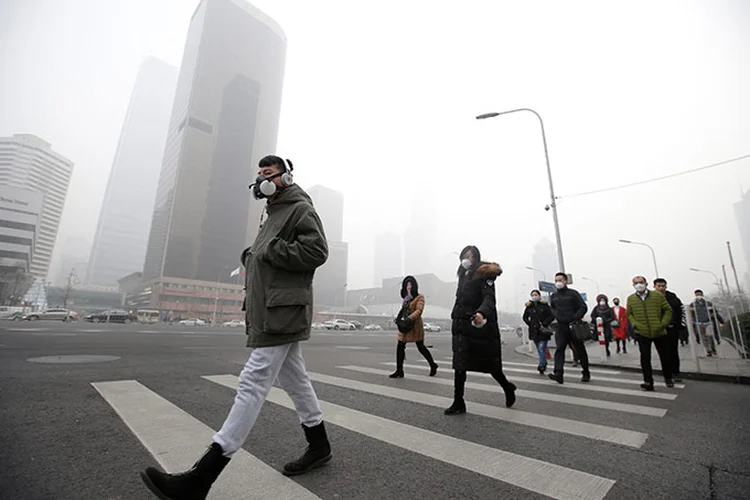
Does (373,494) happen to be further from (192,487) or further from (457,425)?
(457,425)

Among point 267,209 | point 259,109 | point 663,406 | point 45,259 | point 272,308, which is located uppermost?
point 259,109

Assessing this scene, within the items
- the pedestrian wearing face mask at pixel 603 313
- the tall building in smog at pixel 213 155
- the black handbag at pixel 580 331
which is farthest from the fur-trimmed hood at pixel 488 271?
the tall building in smog at pixel 213 155

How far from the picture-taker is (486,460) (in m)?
2.48

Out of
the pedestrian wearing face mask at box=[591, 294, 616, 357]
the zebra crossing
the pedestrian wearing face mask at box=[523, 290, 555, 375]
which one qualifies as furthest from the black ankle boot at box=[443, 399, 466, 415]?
the pedestrian wearing face mask at box=[591, 294, 616, 357]

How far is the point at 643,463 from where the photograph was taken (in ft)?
8.13

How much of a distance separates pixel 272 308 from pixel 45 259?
165259 mm

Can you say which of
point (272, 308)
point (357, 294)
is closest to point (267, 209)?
point (272, 308)

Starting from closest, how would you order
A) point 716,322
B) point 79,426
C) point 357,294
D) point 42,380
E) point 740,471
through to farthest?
point 740,471 < point 79,426 < point 42,380 < point 716,322 < point 357,294

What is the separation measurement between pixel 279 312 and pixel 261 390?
469 millimetres

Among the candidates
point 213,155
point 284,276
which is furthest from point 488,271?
point 213,155

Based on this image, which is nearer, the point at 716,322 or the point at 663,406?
the point at 663,406

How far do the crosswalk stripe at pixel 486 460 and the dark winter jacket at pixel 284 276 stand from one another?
1.31m

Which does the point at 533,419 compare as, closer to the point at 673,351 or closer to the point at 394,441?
the point at 394,441

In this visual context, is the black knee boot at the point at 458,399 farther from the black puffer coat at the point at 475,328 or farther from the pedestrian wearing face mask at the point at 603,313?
the pedestrian wearing face mask at the point at 603,313
